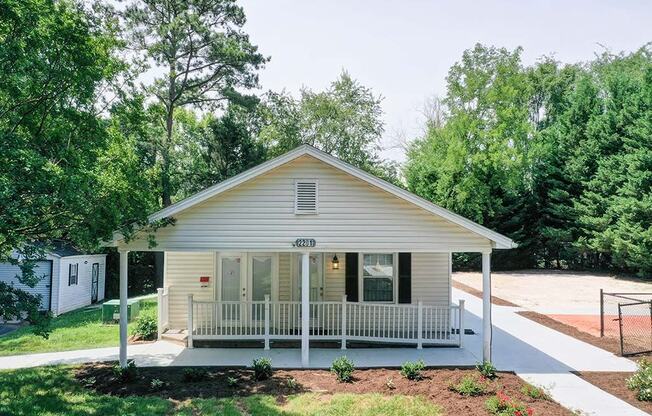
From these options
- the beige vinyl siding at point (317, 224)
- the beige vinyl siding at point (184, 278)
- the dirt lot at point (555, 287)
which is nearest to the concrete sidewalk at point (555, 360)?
the beige vinyl siding at point (317, 224)

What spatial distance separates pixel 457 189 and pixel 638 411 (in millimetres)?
25487

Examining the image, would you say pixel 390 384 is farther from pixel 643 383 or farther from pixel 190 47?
pixel 190 47

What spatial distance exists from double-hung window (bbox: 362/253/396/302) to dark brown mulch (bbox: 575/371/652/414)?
5.13 m

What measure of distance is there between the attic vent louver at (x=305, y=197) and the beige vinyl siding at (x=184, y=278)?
4114 millimetres

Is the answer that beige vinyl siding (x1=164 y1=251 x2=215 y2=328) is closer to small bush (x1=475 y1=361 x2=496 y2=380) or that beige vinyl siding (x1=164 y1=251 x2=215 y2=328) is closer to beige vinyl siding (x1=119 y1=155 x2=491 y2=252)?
beige vinyl siding (x1=119 y1=155 x2=491 y2=252)

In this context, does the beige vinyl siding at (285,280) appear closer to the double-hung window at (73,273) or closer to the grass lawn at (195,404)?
the grass lawn at (195,404)

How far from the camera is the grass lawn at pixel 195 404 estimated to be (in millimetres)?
7406

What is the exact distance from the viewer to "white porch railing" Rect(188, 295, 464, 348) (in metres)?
11.4

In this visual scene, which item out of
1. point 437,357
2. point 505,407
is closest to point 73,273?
point 437,357

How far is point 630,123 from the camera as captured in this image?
28391 mm

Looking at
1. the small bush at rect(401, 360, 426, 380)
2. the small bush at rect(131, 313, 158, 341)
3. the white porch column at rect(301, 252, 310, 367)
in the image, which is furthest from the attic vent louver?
the small bush at rect(131, 313, 158, 341)

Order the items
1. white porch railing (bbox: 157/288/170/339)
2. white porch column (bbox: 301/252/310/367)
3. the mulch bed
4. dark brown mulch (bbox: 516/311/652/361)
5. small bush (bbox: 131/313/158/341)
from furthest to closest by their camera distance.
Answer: small bush (bbox: 131/313/158/341) → white porch railing (bbox: 157/288/170/339) → dark brown mulch (bbox: 516/311/652/361) → white porch column (bbox: 301/252/310/367) → the mulch bed

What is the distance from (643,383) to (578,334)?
5507 mm

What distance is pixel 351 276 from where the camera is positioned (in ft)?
42.3
